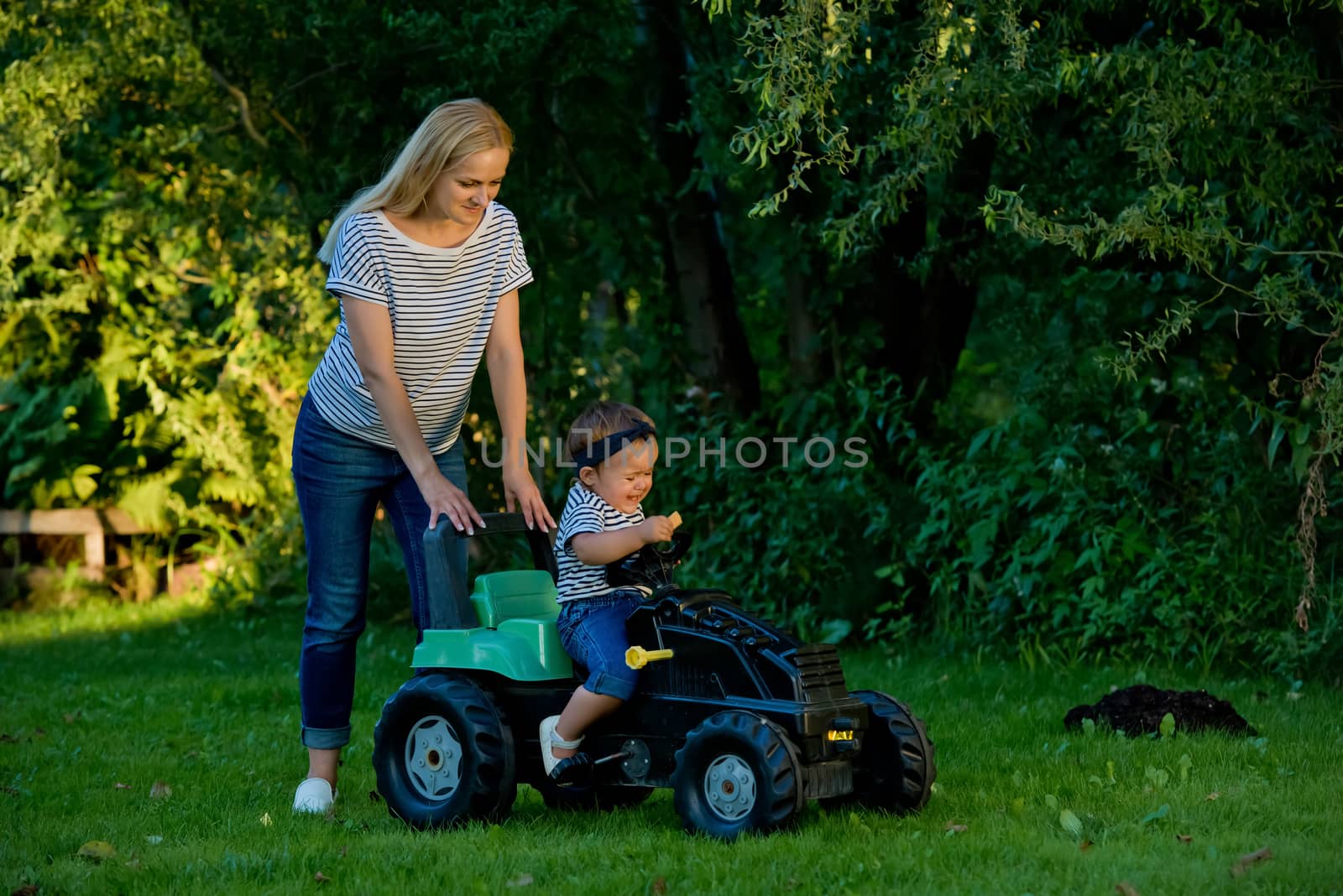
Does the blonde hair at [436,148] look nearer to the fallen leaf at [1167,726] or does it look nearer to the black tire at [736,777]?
the black tire at [736,777]

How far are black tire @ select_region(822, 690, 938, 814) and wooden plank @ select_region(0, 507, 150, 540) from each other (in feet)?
30.5

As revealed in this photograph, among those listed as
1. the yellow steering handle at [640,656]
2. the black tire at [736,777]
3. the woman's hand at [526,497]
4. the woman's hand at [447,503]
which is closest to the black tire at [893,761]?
the black tire at [736,777]

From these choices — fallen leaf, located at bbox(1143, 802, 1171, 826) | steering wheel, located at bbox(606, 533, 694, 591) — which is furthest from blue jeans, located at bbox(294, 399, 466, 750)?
fallen leaf, located at bbox(1143, 802, 1171, 826)

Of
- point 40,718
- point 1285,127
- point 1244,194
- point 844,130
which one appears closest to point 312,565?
point 844,130

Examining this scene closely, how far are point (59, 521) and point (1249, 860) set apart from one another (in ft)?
34.8

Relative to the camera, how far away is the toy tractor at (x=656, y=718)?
13.6 ft

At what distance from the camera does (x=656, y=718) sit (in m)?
4.37

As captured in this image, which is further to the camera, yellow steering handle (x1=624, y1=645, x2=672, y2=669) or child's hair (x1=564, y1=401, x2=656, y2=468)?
child's hair (x1=564, y1=401, x2=656, y2=468)

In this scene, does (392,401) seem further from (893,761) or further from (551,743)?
(893,761)

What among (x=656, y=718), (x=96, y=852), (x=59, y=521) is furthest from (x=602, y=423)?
(x=59, y=521)

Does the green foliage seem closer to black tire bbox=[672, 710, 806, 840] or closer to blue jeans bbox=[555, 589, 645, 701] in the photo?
blue jeans bbox=[555, 589, 645, 701]

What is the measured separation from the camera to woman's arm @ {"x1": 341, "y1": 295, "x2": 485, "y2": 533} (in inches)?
177

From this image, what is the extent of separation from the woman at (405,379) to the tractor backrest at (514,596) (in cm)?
13

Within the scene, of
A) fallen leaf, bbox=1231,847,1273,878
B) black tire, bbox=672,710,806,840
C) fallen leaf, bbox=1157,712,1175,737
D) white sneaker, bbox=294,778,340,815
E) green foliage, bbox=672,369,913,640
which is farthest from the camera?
green foliage, bbox=672,369,913,640
